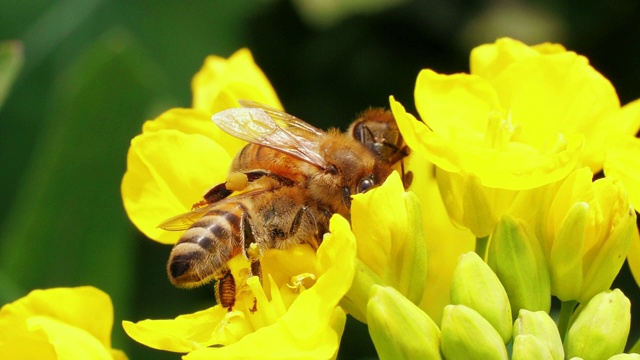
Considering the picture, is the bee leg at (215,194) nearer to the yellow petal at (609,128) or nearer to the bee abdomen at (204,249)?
the bee abdomen at (204,249)

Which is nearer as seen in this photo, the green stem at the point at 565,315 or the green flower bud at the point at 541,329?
the green flower bud at the point at 541,329

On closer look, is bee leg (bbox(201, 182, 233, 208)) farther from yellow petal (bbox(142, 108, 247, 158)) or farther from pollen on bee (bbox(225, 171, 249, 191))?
yellow petal (bbox(142, 108, 247, 158))

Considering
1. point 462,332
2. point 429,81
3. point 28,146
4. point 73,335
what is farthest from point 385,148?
point 28,146

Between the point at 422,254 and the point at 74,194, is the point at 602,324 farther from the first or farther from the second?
the point at 74,194

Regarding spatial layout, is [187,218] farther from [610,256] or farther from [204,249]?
[610,256]

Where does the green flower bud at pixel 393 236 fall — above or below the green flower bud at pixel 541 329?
above

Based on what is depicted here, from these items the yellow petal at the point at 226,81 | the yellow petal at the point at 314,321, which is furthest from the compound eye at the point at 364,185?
the yellow petal at the point at 226,81

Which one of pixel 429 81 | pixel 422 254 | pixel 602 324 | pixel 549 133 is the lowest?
pixel 602 324

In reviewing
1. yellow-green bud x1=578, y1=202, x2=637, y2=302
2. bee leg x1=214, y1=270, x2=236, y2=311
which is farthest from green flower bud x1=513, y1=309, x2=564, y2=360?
bee leg x1=214, y1=270, x2=236, y2=311
